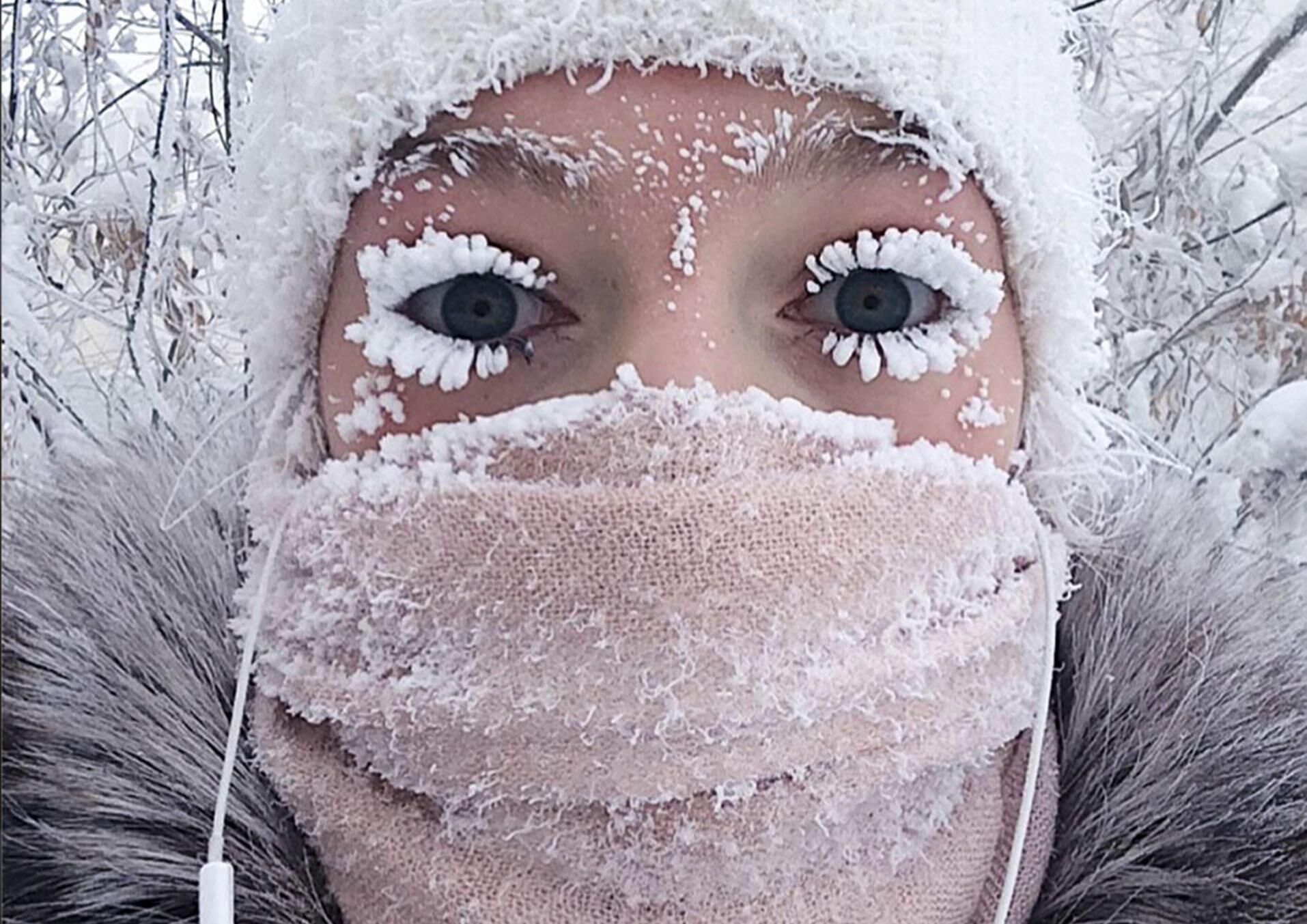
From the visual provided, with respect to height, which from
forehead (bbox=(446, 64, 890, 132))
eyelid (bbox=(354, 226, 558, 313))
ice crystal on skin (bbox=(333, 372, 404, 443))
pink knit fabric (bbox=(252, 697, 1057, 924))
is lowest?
pink knit fabric (bbox=(252, 697, 1057, 924))

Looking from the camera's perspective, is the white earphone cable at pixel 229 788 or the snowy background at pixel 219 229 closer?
the white earphone cable at pixel 229 788

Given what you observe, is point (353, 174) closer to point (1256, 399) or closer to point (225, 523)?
point (225, 523)

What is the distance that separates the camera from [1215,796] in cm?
75

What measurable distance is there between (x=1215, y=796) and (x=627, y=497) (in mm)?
373

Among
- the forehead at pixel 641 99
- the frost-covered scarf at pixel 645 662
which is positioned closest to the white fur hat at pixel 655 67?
the forehead at pixel 641 99

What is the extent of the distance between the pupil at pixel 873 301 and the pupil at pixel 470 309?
155 mm

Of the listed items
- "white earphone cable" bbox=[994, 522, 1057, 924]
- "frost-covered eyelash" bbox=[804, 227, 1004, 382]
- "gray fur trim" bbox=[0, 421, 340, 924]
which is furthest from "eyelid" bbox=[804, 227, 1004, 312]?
"gray fur trim" bbox=[0, 421, 340, 924]

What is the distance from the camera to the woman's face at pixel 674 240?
25.0 inches

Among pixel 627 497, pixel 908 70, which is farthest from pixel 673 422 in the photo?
pixel 908 70

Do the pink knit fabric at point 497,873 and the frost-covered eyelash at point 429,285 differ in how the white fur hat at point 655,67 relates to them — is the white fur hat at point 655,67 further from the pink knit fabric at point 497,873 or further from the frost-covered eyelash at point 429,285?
the pink knit fabric at point 497,873

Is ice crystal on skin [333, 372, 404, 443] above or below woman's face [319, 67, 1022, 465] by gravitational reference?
below

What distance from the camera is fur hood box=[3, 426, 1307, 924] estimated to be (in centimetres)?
A: 68

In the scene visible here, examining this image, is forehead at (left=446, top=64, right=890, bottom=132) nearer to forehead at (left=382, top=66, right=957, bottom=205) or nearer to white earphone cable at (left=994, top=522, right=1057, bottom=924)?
forehead at (left=382, top=66, right=957, bottom=205)

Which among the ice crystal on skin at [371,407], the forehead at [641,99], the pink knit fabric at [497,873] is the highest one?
the forehead at [641,99]
